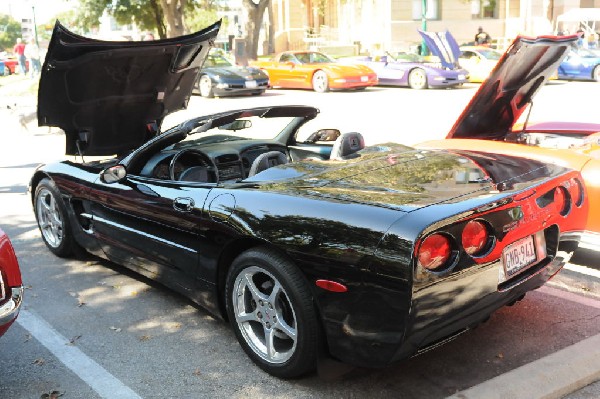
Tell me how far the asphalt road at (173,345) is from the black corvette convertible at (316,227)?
24 cm

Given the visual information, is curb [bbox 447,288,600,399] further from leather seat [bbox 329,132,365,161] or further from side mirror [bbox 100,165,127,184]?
side mirror [bbox 100,165,127,184]

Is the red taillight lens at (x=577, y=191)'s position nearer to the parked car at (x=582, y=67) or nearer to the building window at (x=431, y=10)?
the parked car at (x=582, y=67)

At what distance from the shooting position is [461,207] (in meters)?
3.07

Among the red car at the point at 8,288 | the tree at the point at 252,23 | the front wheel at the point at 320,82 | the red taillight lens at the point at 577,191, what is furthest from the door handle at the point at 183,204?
the tree at the point at 252,23

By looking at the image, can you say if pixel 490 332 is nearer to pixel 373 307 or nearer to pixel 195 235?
pixel 373 307


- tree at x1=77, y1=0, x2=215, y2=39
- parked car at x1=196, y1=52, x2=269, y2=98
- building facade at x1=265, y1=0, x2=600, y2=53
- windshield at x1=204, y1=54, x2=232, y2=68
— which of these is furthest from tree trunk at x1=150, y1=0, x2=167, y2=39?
building facade at x1=265, y1=0, x2=600, y2=53

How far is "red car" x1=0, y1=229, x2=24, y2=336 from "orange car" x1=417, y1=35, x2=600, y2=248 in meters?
3.39

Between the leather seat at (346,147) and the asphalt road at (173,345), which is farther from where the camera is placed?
the leather seat at (346,147)

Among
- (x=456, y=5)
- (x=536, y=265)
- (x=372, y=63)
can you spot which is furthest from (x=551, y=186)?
(x=456, y=5)

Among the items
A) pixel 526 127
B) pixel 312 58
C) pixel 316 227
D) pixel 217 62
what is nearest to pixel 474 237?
pixel 316 227

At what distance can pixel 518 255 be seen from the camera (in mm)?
3355

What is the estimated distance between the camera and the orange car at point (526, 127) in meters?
4.79

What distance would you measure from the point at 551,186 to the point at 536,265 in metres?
0.44

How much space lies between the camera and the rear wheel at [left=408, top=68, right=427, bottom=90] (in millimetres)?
21281
